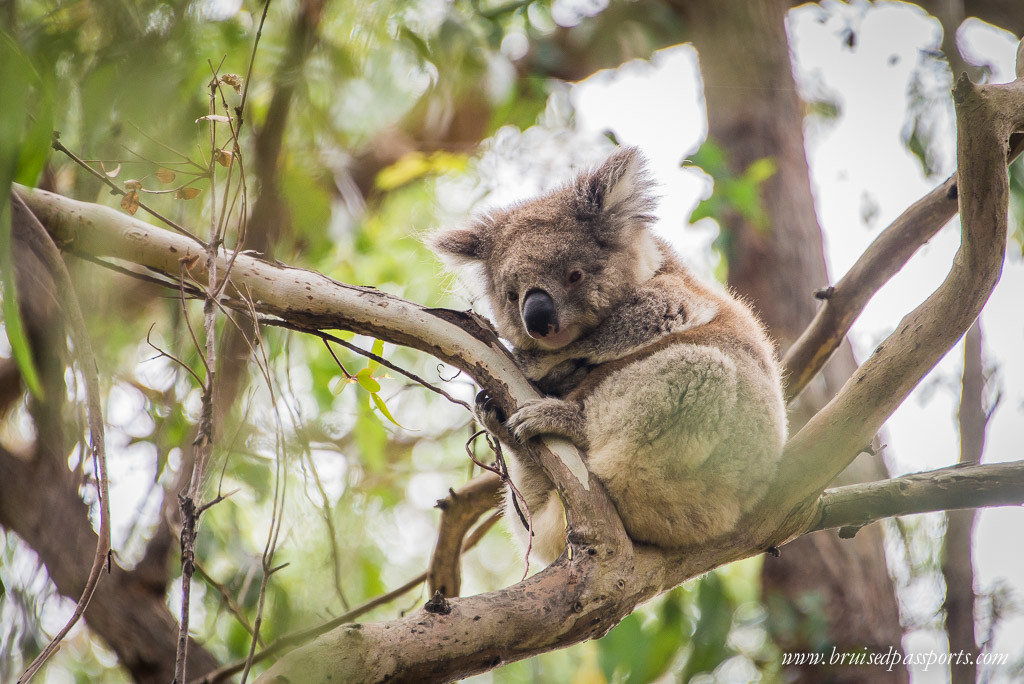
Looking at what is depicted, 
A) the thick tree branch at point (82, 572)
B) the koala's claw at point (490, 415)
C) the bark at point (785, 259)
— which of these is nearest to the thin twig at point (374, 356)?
the koala's claw at point (490, 415)

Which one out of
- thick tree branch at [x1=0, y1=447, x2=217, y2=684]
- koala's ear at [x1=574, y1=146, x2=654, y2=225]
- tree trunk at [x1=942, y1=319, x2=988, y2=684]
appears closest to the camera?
tree trunk at [x1=942, y1=319, x2=988, y2=684]

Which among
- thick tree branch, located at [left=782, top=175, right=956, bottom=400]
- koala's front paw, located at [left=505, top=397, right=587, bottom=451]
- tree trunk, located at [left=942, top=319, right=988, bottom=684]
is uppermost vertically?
thick tree branch, located at [left=782, top=175, right=956, bottom=400]

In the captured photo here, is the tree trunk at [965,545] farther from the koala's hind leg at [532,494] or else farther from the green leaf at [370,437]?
the green leaf at [370,437]

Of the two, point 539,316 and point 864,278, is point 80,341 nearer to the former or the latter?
point 539,316

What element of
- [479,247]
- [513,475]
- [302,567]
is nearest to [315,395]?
[302,567]

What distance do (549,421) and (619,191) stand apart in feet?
3.34

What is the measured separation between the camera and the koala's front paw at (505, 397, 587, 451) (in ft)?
6.84

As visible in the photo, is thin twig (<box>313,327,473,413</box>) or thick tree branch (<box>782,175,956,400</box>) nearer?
thin twig (<box>313,327,473,413</box>)

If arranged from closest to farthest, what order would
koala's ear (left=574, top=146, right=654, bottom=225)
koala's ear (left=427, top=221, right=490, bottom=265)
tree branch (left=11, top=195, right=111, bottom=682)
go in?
tree branch (left=11, top=195, right=111, bottom=682) → koala's ear (left=574, top=146, right=654, bottom=225) → koala's ear (left=427, top=221, right=490, bottom=265)

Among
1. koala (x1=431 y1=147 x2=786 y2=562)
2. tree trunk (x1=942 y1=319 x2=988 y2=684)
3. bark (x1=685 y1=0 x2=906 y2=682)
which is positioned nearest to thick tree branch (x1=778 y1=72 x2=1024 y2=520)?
koala (x1=431 y1=147 x2=786 y2=562)

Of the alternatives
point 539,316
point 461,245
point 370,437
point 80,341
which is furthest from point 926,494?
point 370,437

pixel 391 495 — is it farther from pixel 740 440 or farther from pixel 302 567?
pixel 740 440

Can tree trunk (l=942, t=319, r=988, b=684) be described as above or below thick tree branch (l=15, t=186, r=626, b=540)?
below

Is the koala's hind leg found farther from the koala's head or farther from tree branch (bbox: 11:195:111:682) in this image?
tree branch (bbox: 11:195:111:682)
